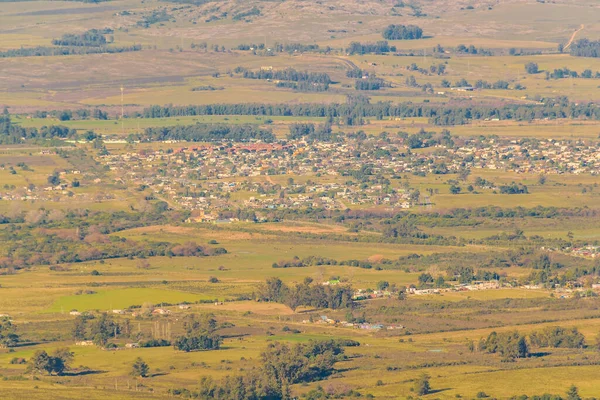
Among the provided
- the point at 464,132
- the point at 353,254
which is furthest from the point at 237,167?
the point at 353,254

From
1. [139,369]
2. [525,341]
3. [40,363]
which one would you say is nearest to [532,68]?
[525,341]

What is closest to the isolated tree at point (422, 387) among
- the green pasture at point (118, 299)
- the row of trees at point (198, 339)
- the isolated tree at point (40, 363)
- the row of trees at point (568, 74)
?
the row of trees at point (198, 339)

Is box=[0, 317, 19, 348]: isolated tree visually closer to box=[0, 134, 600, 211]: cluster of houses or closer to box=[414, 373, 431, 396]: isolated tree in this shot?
box=[414, 373, 431, 396]: isolated tree

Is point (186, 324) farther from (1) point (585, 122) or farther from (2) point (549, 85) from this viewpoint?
(2) point (549, 85)

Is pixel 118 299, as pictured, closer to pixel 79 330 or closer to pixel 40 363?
pixel 79 330

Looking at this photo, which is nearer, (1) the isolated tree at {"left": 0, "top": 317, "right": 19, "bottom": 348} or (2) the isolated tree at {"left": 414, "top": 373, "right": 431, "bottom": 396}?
(2) the isolated tree at {"left": 414, "top": 373, "right": 431, "bottom": 396}

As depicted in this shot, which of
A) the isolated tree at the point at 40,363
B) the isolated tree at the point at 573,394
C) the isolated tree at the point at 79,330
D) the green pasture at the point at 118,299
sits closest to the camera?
the isolated tree at the point at 573,394

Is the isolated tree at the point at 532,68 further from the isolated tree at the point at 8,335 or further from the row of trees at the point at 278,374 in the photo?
the row of trees at the point at 278,374

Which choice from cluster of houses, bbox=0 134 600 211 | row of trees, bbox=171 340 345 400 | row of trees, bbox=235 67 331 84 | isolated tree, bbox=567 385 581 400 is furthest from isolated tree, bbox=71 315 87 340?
row of trees, bbox=235 67 331 84
